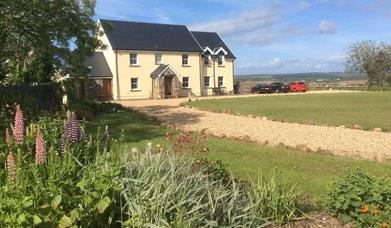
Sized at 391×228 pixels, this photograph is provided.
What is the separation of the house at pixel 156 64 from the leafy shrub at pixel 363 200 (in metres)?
40.3

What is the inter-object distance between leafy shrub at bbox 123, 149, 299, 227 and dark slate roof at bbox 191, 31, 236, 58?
51.1 m

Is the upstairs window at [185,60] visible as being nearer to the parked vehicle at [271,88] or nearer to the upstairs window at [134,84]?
the upstairs window at [134,84]

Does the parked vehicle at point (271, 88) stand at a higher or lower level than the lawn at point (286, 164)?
higher

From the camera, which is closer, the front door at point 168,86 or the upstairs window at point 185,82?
the front door at point 168,86

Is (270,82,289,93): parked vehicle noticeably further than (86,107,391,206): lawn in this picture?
Yes

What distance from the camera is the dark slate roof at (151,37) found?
4703cm

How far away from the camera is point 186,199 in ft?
13.5

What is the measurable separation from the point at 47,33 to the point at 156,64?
31.1 metres

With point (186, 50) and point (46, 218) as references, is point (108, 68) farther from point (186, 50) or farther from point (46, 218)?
point (46, 218)

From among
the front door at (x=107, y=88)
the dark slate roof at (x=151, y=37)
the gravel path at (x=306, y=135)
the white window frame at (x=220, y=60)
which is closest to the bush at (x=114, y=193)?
the gravel path at (x=306, y=135)

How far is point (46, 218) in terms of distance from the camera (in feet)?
11.1

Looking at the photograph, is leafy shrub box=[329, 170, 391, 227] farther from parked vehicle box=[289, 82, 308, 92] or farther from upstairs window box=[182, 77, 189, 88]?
parked vehicle box=[289, 82, 308, 92]

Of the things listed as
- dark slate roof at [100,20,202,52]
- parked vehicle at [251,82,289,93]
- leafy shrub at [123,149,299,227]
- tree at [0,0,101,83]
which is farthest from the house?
leafy shrub at [123,149,299,227]

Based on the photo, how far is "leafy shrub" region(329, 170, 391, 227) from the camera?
455cm
